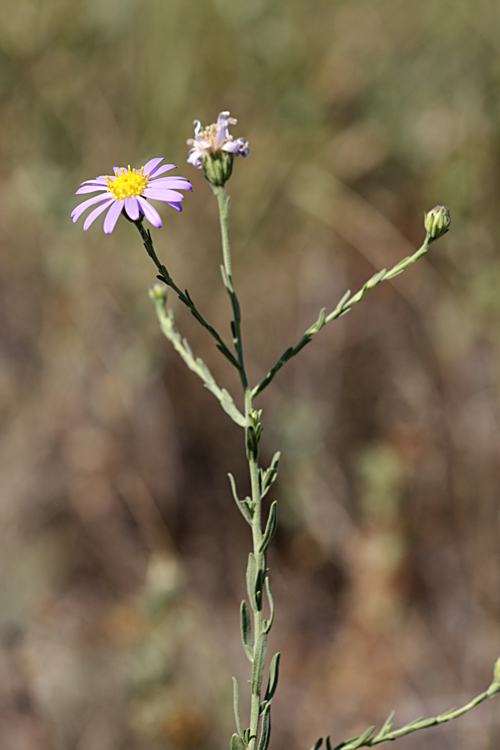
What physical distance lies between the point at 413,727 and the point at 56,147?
4779 mm

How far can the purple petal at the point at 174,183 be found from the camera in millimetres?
1514

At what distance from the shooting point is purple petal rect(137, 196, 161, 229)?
4.77 ft

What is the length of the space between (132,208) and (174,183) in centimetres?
13

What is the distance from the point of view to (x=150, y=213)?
149 centimetres

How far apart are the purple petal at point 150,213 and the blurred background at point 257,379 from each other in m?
1.87

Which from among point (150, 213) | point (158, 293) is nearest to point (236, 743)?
point (158, 293)

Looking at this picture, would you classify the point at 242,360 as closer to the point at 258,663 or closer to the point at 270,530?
the point at 270,530

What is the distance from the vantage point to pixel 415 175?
511 centimetres

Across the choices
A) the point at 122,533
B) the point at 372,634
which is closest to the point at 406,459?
the point at 372,634

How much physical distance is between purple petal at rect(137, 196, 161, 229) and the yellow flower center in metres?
0.04

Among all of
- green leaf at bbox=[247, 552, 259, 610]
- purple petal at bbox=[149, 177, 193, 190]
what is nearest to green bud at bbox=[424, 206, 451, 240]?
purple petal at bbox=[149, 177, 193, 190]

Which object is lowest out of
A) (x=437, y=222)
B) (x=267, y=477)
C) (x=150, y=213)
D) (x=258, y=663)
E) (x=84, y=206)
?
(x=258, y=663)

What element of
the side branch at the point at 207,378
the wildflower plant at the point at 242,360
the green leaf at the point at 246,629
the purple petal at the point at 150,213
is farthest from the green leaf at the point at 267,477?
the purple petal at the point at 150,213

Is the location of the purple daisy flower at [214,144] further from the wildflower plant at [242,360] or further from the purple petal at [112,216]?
the purple petal at [112,216]
